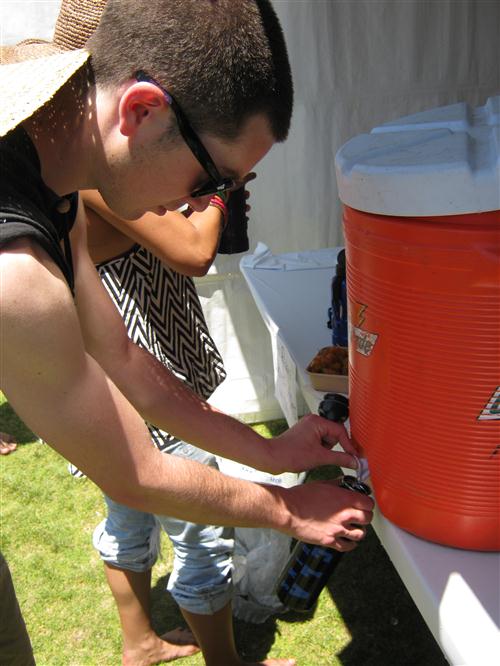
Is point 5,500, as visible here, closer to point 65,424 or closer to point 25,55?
point 25,55

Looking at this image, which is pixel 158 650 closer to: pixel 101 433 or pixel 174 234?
pixel 174 234

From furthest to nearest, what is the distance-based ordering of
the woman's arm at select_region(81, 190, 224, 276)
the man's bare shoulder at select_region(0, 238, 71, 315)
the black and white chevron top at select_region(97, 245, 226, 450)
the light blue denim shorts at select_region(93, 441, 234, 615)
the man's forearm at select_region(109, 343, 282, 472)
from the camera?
the light blue denim shorts at select_region(93, 441, 234, 615)
the black and white chevron top at select_region(97, 245, 226, 450)
the woman's arm at select_region(81, 190, 224, 276)
the man's forearm at select_region(109, 343, 282, 472)
the man's bare shoulder at select_region(0, 238, 71, 315)

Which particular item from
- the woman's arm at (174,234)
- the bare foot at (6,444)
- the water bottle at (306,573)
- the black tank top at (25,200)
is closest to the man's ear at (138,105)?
the black tank top at (25,200)

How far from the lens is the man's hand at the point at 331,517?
1141 mm

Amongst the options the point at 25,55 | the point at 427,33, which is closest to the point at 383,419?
the point at 25,55

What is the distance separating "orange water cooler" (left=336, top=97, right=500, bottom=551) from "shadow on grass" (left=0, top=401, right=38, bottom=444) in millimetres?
2580

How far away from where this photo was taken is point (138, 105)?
3.04 feet

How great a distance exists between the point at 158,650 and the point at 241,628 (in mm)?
278

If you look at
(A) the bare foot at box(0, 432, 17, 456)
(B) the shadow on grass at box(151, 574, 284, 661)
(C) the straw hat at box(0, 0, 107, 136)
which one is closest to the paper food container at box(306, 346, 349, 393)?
(C) the straw hat at box(0, 0, 107, 136)

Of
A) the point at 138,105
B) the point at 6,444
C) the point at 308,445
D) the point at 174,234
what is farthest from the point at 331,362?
the point at 6,444

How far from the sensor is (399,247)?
2.89ft

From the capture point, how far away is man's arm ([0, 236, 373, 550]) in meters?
0.81

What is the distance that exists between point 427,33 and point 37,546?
2.51 m

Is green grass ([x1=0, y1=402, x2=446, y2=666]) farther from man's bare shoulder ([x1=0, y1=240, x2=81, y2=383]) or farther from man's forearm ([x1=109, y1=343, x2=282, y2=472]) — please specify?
man's bare shoulder ([x1=0, y1=240, x2=81, y2=383])
